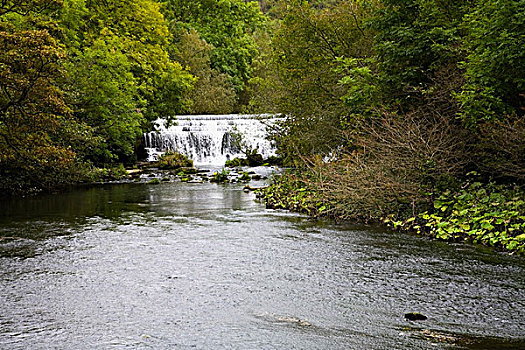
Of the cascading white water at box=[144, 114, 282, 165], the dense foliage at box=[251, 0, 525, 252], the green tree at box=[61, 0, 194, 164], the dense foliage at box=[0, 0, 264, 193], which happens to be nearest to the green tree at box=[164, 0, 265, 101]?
the cascading white water at box=[144, 114, 282, 165]

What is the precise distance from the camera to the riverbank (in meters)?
8.56

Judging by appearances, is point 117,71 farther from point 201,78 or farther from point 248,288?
point 201,78

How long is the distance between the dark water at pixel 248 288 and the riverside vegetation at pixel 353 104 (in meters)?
1.12

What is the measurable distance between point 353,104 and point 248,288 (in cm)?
755

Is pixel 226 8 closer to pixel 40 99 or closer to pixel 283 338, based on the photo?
pixel 40 99

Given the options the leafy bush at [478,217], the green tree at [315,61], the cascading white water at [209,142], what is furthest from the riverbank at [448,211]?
the cascading white water at [209,142]

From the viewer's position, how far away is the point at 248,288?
648cm

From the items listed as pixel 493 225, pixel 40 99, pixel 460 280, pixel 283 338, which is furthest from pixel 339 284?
pixel 40 99

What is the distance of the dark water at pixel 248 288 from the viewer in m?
4.82

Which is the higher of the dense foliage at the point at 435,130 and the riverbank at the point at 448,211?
the dense foliage at the point at 435,130

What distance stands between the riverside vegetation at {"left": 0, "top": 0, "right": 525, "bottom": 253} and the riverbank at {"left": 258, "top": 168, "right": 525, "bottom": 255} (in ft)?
0.11

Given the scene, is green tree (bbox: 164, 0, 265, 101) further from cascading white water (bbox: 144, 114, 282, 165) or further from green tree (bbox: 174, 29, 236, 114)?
→ cascading white water (bbox: 144, 114, 282, 165)

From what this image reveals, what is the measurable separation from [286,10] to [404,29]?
582cm

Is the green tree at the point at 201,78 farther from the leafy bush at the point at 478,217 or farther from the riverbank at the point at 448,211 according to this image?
the leafy bush at the point at 478,217
